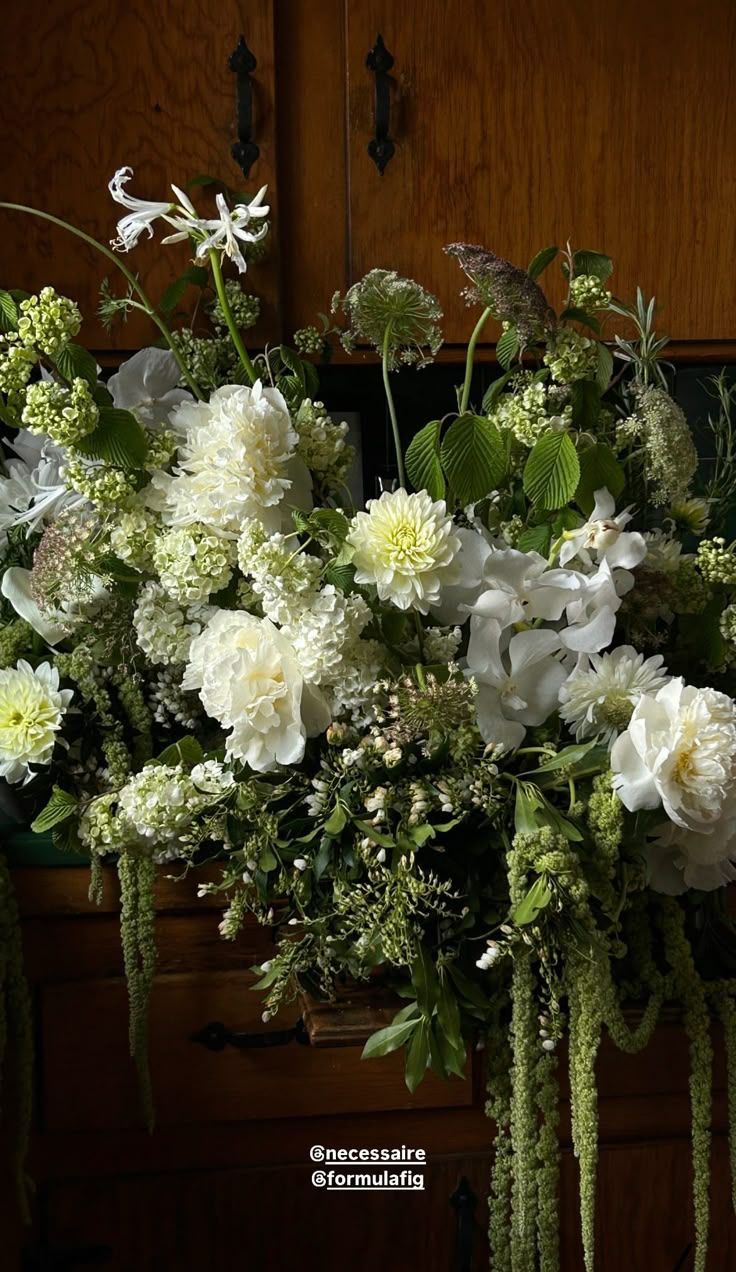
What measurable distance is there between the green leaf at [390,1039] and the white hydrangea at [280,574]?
0.29 m

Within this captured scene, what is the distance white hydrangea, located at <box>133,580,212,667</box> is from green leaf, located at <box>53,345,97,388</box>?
0.15 m

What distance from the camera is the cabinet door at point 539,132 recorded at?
1.26 meters

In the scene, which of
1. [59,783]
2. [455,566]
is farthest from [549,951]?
[59,783]

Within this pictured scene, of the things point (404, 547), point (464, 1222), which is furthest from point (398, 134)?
point (464, 1222)

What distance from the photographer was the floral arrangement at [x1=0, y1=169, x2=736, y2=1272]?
2.31 feet

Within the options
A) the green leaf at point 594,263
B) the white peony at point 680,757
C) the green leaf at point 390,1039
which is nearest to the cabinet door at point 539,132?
the green leaf at point 594,263

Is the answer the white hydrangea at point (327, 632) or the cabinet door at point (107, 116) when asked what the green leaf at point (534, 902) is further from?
the cabinet door at point (107, 116)

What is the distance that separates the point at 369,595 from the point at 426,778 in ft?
0.43

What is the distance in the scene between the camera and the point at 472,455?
0.78 m

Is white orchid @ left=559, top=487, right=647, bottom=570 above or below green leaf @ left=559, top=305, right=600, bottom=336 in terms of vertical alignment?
below

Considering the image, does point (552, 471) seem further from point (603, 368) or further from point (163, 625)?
point (163, 625)

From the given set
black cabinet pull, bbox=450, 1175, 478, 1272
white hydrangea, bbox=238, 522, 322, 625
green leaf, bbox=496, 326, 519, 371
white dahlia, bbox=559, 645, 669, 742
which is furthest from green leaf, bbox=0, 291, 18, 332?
black cabinet pull, bbox=450, 1175, 478, 1272

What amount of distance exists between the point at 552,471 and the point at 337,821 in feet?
0.93

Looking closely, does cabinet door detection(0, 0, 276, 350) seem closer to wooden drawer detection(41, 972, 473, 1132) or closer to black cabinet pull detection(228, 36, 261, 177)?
black cabinet pull detection(228, 36, 261, 177)
